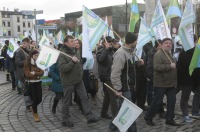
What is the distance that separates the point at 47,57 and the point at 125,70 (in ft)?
5.65

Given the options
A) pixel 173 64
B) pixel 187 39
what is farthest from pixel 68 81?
pixel 187 39

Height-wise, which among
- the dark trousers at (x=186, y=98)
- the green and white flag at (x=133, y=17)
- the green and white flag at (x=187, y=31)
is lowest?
the dark trousers at (x=186, y=98)

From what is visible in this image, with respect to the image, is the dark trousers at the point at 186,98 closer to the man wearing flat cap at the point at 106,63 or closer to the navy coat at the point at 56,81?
the man wearing flat cap at the point at 106,63

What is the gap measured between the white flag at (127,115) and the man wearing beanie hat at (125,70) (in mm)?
233

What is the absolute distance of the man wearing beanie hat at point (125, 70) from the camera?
16.7ft

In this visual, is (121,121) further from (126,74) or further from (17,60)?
(17,60)

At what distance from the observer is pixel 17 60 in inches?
341

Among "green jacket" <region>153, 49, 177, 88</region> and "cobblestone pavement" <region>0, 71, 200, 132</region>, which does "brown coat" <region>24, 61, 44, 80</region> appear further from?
"green jacket" <region>153, 49, 177, 88</region>

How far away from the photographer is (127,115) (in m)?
4.98

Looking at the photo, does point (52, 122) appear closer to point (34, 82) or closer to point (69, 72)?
point (34, 82)

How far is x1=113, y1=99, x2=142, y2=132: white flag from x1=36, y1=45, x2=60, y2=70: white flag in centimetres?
174

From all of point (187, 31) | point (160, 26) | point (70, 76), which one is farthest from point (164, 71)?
point (70, 76)

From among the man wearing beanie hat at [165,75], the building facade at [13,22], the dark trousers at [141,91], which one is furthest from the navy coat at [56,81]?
the building facade at [13,22]

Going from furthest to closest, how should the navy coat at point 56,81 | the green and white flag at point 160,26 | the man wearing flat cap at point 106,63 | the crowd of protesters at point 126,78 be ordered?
the navy coat at point 56,81 → the green and white flag at point 160,26 → the man wearing flat cap at point 106,63 → the crowd of protesters at point 126,78
